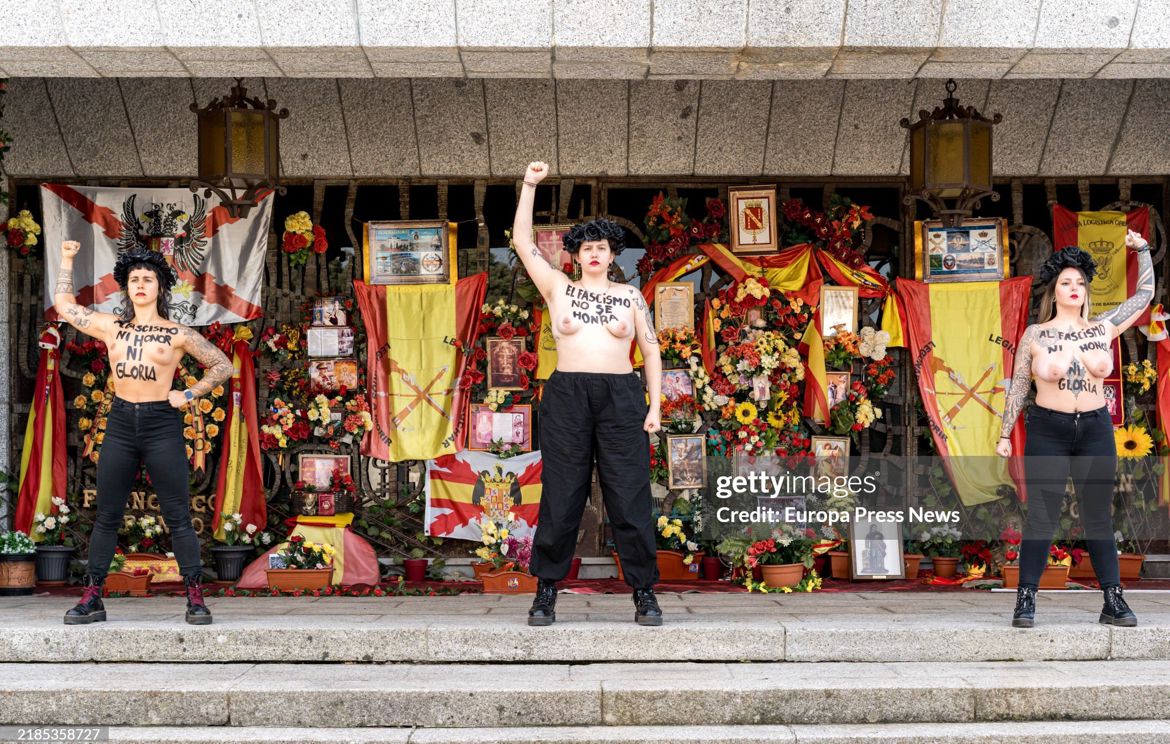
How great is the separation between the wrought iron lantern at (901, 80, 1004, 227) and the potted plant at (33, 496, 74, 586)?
6.20 meters

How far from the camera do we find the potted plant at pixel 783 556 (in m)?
7.75

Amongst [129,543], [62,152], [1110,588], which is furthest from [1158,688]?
[62,152]

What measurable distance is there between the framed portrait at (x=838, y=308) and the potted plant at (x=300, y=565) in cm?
384

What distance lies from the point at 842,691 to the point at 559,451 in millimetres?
1821

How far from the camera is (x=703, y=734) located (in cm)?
487

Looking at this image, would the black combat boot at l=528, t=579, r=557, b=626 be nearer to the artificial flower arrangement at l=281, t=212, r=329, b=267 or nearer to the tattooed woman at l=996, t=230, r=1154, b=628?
the tattooed woman at l=996, t=230, r=1154, b=628

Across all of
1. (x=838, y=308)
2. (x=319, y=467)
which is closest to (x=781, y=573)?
(x=838, y=308)

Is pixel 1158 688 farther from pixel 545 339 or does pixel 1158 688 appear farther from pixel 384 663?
pixel 545 339

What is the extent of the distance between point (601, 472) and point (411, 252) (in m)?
3.09

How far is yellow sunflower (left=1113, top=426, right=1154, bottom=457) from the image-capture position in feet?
27.7

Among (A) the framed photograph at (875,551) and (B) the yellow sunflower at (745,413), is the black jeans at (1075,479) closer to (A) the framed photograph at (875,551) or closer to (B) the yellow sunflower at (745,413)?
(A) the framed photograph at (875,551)

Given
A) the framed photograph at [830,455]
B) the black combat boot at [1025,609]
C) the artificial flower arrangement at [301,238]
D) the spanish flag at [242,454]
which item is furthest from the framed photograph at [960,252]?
the spanish flag at [242,454]

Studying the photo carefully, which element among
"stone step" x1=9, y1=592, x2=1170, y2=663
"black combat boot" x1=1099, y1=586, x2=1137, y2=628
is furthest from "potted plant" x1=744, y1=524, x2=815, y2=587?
"black combat boot" x1=1099, y1=586, x2=1137, y2=628

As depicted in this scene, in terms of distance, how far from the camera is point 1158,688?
5.16m
